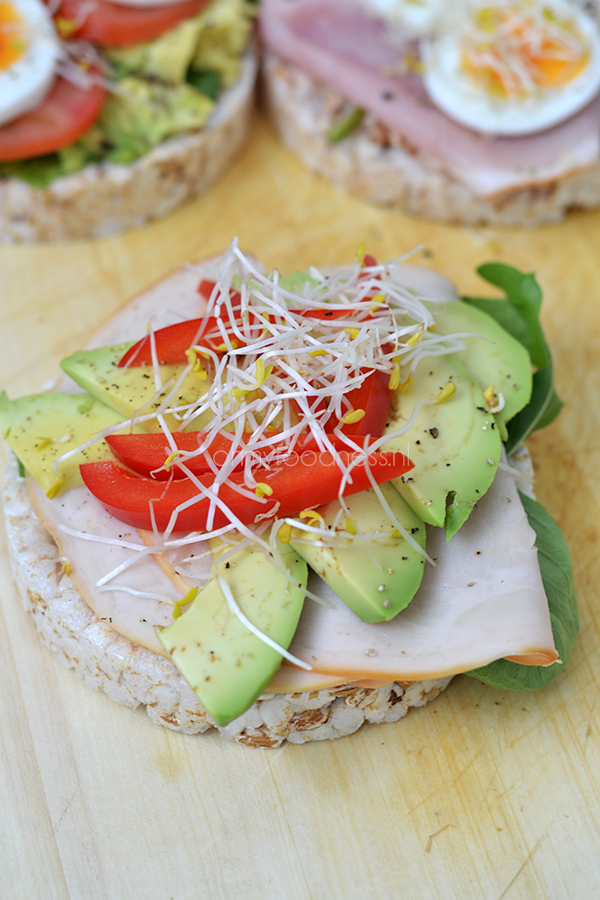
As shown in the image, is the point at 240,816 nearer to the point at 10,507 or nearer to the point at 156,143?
the point at 10,507

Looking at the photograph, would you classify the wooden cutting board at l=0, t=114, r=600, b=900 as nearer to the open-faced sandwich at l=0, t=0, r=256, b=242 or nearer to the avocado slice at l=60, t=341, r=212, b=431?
the avocado slice at l=60, t=341, r=212, b=431

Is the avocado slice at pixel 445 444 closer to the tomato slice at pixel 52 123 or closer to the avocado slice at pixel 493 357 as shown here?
the avocado slice at pixel 493 357

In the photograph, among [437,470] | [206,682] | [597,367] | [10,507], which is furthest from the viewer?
[597,367]

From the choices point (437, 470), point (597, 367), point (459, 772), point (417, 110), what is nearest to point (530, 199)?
point (417, 110)

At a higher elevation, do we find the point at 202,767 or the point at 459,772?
the point at 202,767

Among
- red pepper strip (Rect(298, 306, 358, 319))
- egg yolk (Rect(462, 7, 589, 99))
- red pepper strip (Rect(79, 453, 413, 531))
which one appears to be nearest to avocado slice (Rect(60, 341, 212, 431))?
red pepper strip (Rect(79, 453, 413, 531))

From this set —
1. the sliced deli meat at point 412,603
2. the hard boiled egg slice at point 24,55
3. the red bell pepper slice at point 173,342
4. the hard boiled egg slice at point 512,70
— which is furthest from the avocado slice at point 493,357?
the hard boiled egg slice at point 24,55

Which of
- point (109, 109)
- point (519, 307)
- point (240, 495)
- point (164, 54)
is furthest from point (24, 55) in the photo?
point (240, 495)
